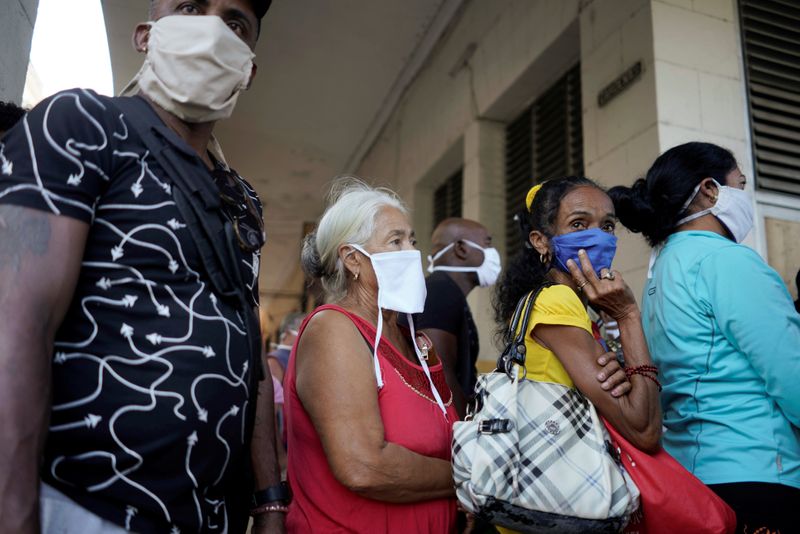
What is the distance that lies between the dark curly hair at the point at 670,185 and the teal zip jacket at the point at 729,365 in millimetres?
195

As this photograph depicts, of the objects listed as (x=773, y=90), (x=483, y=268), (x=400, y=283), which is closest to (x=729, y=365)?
(x=400, y=283)

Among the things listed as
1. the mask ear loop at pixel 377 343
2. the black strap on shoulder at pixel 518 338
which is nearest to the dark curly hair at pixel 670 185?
the black strap on shoulder at pixel 518 338

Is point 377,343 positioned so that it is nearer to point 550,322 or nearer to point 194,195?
point 550,322

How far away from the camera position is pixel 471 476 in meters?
1.51

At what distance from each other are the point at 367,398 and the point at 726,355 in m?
1.06

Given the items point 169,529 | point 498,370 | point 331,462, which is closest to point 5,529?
point 169,529

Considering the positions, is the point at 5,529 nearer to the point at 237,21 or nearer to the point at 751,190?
the point at 237,21

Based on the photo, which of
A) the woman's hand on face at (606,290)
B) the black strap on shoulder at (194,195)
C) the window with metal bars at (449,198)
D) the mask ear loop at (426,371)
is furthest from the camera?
the window with metal bars at (449,198)

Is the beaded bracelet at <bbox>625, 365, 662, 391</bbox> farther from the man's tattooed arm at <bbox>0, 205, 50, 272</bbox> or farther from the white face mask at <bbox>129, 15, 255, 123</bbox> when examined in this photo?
the man's tattooed arm at <bbox>0, 205, 50, 272</bbox>

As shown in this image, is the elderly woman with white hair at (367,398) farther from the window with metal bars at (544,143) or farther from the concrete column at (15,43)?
the window with metal bars at (544,143)

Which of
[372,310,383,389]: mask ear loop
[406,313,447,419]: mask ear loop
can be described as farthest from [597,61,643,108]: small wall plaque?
[372,310,383,389]: mask ear loop

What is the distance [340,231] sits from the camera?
6.80 ft

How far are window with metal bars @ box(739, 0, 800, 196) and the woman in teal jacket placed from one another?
1.73 metres

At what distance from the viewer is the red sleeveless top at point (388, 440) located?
1680 mm
